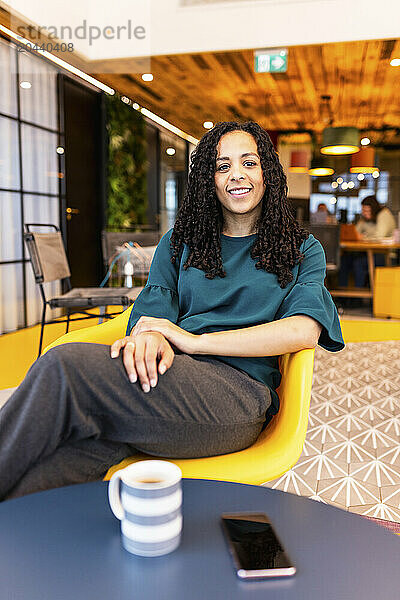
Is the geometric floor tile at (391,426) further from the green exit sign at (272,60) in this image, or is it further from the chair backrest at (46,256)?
the green exit sign at (272,60)

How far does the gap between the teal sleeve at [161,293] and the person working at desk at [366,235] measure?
637 cm

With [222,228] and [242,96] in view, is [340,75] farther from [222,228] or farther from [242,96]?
[222,228]

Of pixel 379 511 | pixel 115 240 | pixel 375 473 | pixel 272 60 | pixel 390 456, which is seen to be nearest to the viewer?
pixel 379 511

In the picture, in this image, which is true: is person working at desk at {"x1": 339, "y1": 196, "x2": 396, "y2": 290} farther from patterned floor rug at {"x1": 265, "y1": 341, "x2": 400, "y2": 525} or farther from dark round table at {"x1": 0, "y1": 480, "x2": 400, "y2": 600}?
dark round table at {"x1": 0, "y1": 480, "x2": 400, "y2": 600}

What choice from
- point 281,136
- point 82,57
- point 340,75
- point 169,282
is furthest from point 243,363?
point 281,136

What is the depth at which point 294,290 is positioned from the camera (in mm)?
1442

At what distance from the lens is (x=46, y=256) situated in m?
3.41

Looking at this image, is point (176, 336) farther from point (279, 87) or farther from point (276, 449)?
point (279, 87)

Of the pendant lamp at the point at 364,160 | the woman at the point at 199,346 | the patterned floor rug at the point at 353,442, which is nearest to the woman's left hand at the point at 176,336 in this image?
the woman at the point at 199,346

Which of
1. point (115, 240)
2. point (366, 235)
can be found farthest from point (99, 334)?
point (366, 235)

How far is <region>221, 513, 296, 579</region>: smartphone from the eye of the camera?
0.67 m

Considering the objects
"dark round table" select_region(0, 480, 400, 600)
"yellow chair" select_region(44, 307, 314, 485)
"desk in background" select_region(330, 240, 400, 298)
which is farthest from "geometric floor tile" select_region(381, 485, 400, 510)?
"desk in background" select_region(330, 240, 400, 298)

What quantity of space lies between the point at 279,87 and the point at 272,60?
1.71 metres

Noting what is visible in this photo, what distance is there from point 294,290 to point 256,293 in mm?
101
